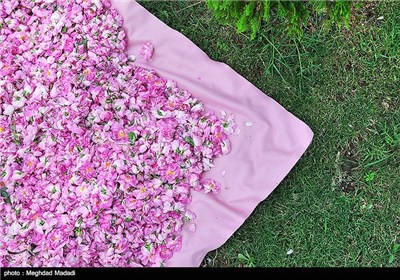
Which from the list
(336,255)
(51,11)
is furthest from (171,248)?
(51,11)

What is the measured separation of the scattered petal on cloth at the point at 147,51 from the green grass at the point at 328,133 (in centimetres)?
24

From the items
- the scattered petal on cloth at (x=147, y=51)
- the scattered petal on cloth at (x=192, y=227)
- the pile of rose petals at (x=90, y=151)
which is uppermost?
the scattered petal on cloth at (x=147, y=51)

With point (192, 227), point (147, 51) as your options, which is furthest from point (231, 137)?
point (147, 51)

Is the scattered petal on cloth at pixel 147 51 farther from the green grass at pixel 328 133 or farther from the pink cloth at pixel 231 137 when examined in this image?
the green grass at pixel 328 133

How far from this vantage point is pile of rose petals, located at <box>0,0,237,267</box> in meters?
2.56

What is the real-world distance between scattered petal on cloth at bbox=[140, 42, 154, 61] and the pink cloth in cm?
3

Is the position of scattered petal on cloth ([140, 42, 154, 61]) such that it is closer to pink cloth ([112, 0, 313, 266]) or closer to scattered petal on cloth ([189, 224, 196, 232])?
pink cloth ([112, 0, 313, 266])

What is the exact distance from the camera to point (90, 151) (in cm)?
261

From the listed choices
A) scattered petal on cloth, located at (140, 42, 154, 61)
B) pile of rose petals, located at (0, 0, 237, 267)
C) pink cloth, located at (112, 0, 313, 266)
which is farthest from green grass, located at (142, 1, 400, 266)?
pile of rose petals, located at (0, 0, 237, 267)

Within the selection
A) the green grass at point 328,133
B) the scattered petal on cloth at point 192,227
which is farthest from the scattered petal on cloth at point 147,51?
the scattered petal on cloth at point 192,227

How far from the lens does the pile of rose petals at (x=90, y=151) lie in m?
2.56

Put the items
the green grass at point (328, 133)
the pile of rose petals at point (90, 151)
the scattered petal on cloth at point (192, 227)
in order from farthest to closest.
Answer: the green grass at point (328, 133), the scattered petal on cloth at point (192, 227), the pile of rose petals at point (90, 151)
